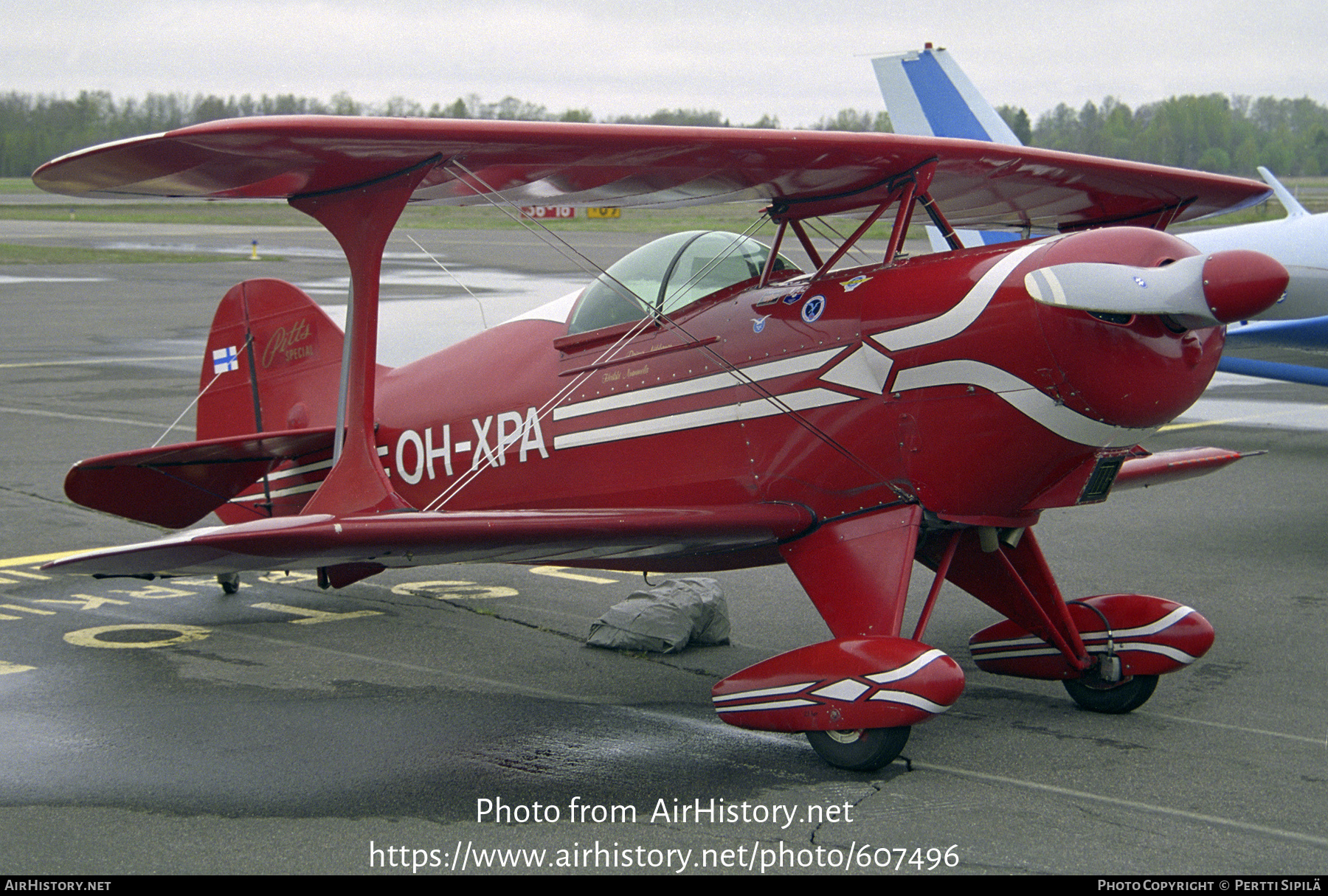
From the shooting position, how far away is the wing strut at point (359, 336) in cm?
512

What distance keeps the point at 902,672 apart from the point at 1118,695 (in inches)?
56.9

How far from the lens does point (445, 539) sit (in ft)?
14.4

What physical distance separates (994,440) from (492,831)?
90.4 inches

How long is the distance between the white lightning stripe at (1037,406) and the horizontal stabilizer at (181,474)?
3.26 m

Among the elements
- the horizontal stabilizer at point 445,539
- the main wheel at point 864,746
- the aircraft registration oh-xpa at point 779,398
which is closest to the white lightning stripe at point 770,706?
the aircraft registration oh-xpa at point 779,398

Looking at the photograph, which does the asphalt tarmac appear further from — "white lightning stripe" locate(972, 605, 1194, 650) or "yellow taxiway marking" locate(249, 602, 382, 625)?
"white lightning stripe" locate(972, 605, 1194, 650)

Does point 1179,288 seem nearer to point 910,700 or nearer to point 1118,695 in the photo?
point 910,700

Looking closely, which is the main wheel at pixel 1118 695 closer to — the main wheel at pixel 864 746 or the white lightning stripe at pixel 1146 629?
the white lightning stripe at pixel 1146 629

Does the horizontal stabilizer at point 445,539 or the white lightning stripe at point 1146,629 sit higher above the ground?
the horizontal stabilizer at point 445,539

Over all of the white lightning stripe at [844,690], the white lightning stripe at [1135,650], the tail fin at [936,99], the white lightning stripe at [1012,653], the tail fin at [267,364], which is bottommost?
the white lightning stripe at [1012,653]

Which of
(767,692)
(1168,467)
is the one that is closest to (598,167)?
(767,692)

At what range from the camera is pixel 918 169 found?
525cm

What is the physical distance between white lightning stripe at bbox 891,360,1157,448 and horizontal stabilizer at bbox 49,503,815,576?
83cm

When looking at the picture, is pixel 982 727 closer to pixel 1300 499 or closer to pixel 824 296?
pixel 824 296
